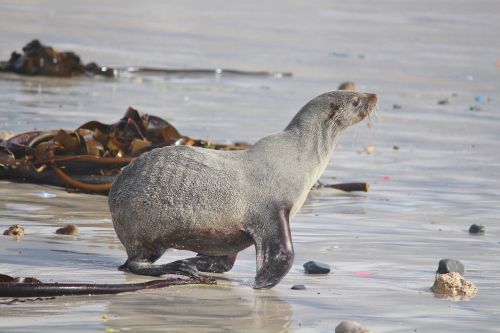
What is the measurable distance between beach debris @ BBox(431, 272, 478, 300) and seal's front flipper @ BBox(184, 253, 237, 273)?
113 cm

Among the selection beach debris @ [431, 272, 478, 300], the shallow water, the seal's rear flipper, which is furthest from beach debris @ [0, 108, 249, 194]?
beach debris @ [431, 272, 478, 300]

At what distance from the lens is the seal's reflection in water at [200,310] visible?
5176 millimetres

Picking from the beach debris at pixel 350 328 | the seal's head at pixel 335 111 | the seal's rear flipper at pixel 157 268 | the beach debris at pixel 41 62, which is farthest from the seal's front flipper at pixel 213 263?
the beach debris at pixel 41 62

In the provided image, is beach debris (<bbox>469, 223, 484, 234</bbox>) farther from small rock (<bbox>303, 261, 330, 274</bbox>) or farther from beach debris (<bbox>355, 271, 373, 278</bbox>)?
small rock (<bbox>303, 261, 330, 274</bbox>)

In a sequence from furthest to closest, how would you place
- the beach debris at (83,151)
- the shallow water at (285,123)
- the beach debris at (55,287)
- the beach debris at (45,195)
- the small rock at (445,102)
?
the small rock at (445,102) → the beach debris at (83,151) → the beach debris at (45,195) → the shallow water at (285,123) → the beach debris at (55,287)

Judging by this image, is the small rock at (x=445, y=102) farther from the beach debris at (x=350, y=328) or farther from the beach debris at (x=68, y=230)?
the beach debris at (x=350, y=328)

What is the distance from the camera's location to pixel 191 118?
41.6 ft

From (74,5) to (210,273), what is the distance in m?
18.0

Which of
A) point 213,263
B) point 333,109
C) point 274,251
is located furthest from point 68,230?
point 333,109

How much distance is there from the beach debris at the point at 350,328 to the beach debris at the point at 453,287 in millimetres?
1085

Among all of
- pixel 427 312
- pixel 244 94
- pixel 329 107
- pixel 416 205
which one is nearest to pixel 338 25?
pixel 244 94

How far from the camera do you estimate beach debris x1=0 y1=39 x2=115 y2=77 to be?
1489 cm

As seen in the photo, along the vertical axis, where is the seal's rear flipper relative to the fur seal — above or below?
below

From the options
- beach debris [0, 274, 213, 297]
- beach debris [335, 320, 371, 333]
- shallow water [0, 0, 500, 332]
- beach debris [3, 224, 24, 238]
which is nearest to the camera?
beach debris [335, 320, 371, 333]
